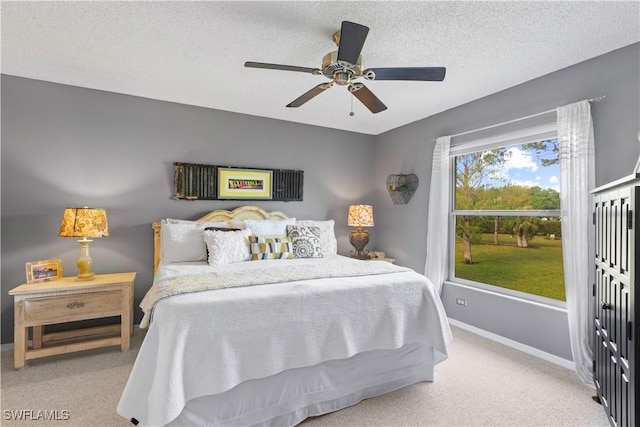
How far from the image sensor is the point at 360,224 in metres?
4.48

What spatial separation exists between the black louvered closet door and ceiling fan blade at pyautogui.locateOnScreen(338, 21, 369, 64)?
152 cm

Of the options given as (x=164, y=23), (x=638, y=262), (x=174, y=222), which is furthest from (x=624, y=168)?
(x=174, y=222)

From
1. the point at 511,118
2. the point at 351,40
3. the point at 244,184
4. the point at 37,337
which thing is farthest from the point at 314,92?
the point at 37,337

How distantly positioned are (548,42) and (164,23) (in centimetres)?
280

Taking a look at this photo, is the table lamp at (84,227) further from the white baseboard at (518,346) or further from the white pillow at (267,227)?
the white baseboard at (518,346)

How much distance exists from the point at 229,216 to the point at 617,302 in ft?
11.5

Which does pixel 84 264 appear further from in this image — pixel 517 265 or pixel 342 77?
pixel 517 265

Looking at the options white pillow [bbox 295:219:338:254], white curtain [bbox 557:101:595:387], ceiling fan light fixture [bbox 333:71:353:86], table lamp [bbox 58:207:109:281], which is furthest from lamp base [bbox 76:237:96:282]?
white curtain [bbox 557:101:595:387]

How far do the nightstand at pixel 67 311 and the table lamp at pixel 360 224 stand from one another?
110 inches

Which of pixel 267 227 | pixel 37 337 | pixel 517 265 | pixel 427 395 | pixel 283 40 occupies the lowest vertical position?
pixel 427 395

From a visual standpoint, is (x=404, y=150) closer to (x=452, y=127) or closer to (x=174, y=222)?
(x=452, y=127)

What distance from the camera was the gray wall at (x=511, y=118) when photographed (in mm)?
2406

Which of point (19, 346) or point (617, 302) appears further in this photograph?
point (19, 346)

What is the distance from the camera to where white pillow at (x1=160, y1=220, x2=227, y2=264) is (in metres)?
3.18
